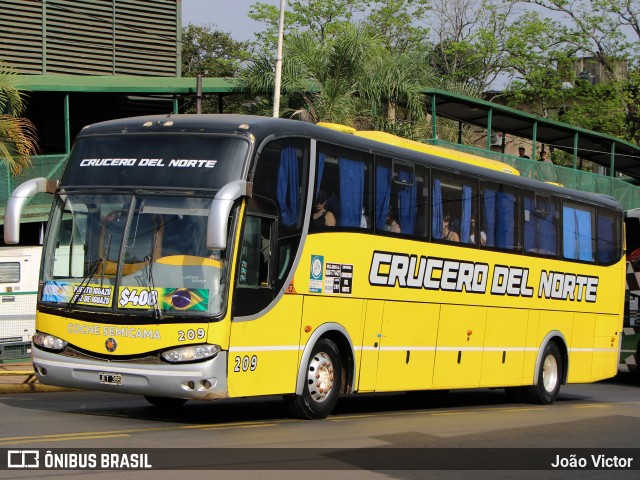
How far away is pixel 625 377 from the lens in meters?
29.1

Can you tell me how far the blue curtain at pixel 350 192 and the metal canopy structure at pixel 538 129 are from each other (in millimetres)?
20101

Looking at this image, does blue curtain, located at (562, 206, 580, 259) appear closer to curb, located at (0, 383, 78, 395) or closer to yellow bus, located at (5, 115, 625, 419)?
yellow bus, located at (5, 115, 625, 419)

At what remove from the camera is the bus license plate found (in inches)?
464

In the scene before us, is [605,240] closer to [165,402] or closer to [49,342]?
[165,402]

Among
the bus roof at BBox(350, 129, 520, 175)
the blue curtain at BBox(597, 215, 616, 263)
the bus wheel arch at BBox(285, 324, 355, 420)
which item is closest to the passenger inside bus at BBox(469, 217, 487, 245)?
the bus roof at BBox(350, 129, 520, 175)

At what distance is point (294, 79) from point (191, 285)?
21.5 m

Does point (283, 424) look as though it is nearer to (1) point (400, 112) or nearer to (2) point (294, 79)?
(2) point (294, 79)

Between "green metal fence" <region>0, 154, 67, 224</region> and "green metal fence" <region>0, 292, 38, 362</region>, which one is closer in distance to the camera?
"green metal fence" <region>0, 292, 38, 362</region>

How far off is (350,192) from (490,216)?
158 inches

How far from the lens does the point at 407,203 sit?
49.6 feet

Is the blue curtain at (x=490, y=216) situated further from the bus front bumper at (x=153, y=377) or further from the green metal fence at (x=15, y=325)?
the green metal fence at (x=15, y=325)

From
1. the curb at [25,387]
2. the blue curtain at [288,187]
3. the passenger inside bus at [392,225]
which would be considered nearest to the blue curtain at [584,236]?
the passenger inside bus at [392,225]

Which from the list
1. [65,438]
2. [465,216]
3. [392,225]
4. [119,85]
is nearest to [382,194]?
[392,225]

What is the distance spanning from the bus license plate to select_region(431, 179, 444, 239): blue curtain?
5.67 m
